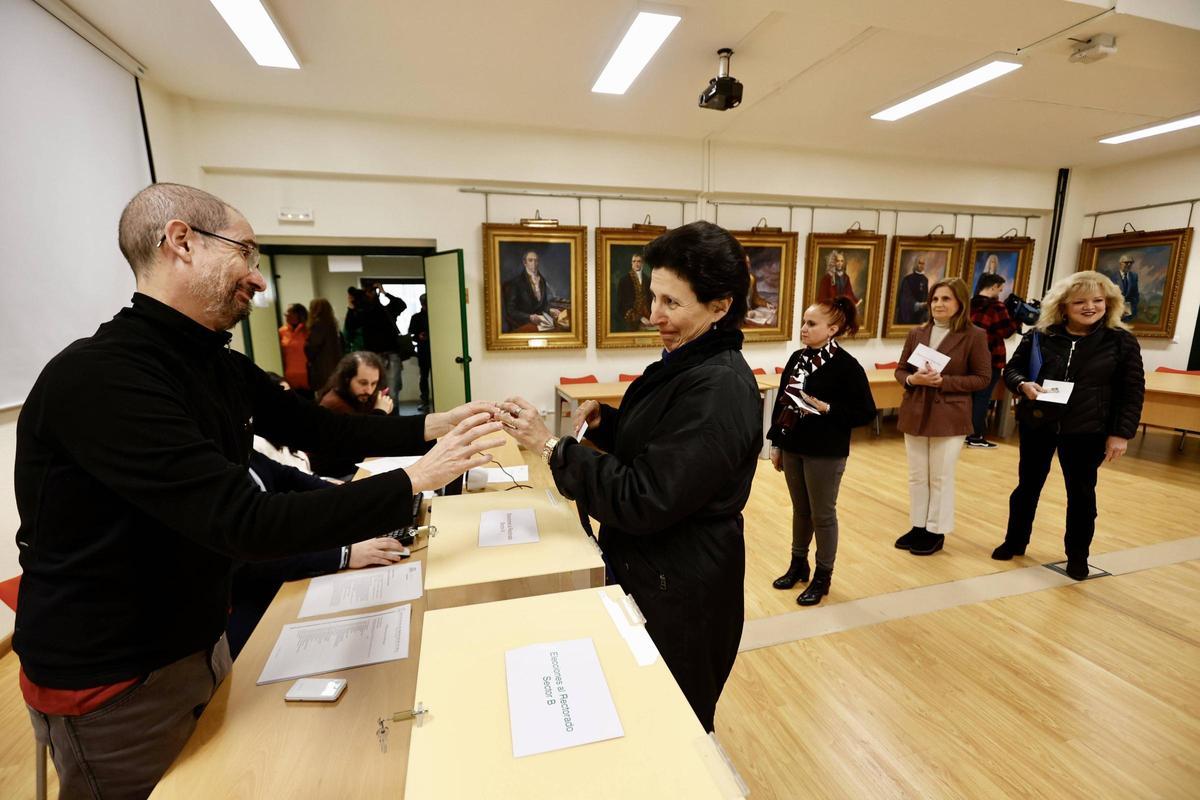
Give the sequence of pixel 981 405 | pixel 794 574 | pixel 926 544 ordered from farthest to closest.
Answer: pixel 981 405 → pixel 926 544 → pixel 794 574

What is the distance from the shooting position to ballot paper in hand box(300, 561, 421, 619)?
4.85 feet

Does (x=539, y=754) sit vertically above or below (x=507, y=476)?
above

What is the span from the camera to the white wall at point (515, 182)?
456 centimetres

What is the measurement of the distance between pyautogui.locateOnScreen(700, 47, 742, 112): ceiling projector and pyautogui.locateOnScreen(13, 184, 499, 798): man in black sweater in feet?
11.3

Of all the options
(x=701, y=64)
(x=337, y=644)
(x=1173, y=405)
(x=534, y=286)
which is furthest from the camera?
(x=534, y=286)

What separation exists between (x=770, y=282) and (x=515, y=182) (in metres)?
3.22

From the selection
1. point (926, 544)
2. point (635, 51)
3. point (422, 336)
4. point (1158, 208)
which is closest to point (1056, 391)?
point (926, 544)

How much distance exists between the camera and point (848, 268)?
21.2 feet

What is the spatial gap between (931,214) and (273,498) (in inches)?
314

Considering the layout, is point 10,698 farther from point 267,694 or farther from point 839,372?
point 839,372

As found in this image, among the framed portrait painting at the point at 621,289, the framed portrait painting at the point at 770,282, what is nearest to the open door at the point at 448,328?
the framed portrait painting at the point at 621,289

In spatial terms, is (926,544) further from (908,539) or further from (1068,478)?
(1068,478)

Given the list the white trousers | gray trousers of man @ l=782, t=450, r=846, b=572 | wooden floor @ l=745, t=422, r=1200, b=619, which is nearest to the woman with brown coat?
the white trousers

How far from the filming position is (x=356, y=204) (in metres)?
4.97
